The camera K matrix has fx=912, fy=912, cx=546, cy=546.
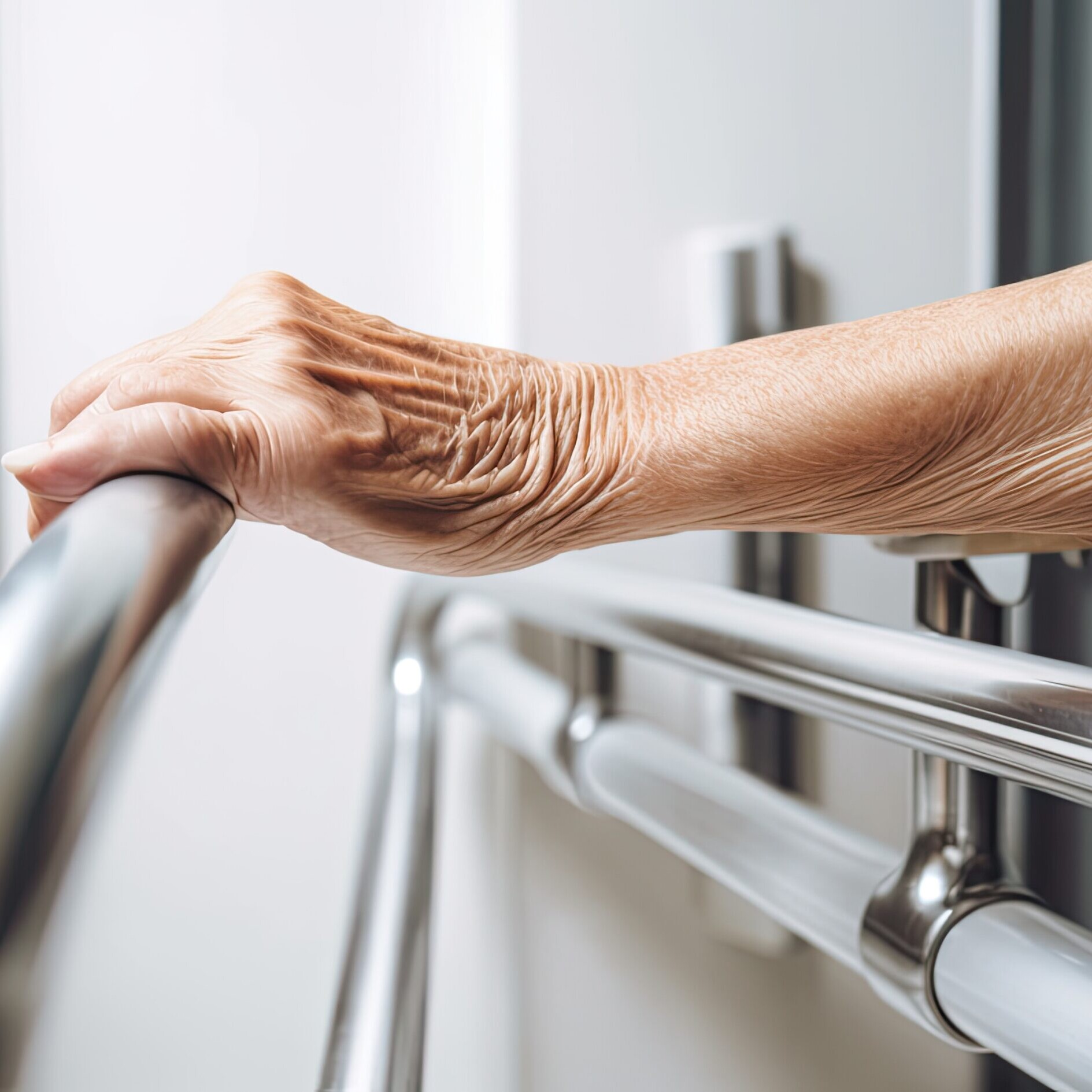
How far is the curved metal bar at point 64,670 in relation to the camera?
0.07 meters

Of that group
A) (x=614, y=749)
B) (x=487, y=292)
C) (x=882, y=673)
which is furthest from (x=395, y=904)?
(x=487, y=292)

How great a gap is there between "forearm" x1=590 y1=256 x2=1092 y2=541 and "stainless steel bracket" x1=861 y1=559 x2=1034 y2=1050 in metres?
0.09

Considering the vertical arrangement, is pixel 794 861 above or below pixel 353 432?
below

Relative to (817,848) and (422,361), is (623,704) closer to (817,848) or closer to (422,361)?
(817,848)

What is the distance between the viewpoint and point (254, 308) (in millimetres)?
190

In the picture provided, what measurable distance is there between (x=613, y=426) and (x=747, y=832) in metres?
0.16

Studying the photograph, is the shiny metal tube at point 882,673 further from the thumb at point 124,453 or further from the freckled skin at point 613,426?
the thumb at point 124,453

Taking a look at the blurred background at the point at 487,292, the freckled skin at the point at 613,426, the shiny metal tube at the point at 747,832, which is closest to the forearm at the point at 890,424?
the freckled skin at the point at 613,426

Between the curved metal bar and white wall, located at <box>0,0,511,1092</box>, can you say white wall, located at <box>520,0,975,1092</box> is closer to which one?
white wall, located at <box>0,0,511,1092</box>

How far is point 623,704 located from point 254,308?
354mm

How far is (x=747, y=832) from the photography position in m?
0.30

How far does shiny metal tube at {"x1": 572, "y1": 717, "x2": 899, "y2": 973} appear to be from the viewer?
0.27 metres

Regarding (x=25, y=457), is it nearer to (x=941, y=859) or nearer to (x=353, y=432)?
(x=353, y=432)

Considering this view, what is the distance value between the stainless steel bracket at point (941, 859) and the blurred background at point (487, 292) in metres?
0.17
